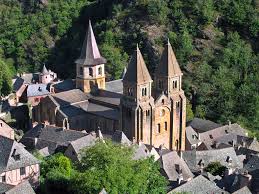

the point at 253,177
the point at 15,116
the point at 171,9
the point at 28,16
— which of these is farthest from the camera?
the point at 28,16

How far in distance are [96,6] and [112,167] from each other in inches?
3210

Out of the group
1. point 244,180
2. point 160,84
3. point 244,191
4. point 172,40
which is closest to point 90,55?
point 160,84

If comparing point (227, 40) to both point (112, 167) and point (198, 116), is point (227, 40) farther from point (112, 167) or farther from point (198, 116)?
point (112, 167)

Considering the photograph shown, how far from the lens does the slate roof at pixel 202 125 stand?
84438 mm

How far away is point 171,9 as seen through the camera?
112 m

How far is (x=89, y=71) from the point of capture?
81812 millimetres

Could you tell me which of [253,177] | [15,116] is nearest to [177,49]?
[15,116]

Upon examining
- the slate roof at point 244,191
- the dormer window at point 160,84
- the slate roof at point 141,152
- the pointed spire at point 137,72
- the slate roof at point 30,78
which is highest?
the pointed spire at point 137,72

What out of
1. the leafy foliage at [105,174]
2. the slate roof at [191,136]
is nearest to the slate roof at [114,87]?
the slate roof at [191,136]

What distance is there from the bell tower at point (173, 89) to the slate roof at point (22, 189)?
25.8 meters

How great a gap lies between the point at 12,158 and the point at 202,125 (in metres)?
36.0

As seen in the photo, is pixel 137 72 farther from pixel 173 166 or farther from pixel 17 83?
pixel 17 83

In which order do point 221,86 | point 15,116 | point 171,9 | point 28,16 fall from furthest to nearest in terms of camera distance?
point 28,16 → point 171,9 → point 221,86 → point 15,116

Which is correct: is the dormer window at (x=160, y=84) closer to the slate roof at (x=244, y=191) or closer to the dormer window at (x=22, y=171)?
the slate roof at (x=244, y=191)
